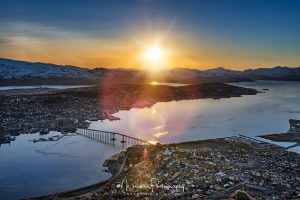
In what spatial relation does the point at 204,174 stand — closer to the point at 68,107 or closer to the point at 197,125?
the point at 197,125

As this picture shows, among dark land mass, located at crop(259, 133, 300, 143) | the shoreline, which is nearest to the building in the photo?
dark land mass, located at crop(259, 133, 300, 143)

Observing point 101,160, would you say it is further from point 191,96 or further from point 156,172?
point 191,96

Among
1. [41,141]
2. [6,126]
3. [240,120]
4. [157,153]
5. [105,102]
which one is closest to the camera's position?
[157,153]

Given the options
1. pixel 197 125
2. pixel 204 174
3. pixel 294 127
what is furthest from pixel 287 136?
pixel 204 174

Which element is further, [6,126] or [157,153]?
[6,126]

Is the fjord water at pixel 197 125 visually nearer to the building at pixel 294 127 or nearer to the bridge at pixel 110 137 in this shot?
the building at pixel 294 127

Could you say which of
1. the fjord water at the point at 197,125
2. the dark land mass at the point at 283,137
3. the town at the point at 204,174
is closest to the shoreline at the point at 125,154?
the town at the point at 204,174

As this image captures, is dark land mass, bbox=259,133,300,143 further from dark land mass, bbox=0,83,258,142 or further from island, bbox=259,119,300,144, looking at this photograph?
dark land mass, bbox=0,83,258,142

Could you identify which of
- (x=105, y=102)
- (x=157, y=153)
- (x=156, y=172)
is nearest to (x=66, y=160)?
(x=157, y=153)
